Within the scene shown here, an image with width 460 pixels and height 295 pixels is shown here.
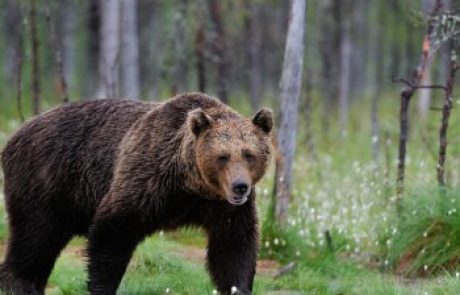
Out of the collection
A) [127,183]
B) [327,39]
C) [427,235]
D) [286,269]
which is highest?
[327,39]

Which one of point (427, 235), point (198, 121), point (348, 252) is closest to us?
point (198, 121)

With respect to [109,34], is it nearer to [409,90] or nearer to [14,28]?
[409,90]

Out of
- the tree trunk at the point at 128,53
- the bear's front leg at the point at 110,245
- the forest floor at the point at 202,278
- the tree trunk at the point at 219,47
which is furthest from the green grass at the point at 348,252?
the tree trunk at the point at 128,53

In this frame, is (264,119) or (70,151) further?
(70,151)

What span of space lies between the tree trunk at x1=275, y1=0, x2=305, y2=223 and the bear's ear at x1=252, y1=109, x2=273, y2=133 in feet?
10.4

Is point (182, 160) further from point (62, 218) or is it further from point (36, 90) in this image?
point (36, 90)

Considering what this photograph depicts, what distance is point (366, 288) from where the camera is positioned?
21.8 ft

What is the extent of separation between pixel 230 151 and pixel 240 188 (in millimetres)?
292

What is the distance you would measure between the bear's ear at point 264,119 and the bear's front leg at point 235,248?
0.60 metres

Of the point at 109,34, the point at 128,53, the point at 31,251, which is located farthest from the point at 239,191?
the point at 128,53

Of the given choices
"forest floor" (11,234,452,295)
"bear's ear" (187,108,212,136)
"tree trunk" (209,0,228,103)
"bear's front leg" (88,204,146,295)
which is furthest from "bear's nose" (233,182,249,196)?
"tree trunk" (209,0,228,103)

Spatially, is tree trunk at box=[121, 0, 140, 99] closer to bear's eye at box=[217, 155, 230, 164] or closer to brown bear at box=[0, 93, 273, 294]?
brown bear at box=[0, 93, 273, 294]

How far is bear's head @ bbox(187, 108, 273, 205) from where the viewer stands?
18.2 feet

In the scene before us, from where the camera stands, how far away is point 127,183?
6.19 m
